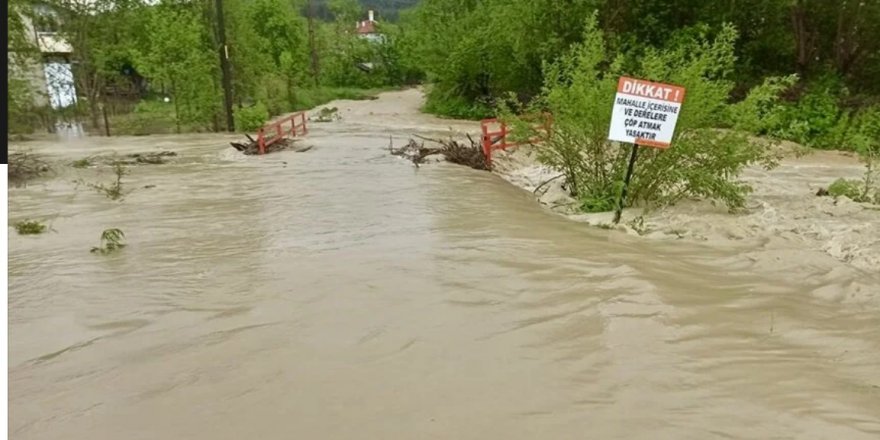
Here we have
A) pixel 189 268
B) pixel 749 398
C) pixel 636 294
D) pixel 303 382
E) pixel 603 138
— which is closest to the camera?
pixel 749 398

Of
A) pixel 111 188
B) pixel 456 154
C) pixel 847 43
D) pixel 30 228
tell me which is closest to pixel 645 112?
pixel 456 154

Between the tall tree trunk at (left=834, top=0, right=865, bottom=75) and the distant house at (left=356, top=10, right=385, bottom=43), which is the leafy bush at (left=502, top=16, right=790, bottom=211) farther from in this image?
the distant house at (left=356, top=10, right=385, bottom=43)

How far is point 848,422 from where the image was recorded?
3576mm

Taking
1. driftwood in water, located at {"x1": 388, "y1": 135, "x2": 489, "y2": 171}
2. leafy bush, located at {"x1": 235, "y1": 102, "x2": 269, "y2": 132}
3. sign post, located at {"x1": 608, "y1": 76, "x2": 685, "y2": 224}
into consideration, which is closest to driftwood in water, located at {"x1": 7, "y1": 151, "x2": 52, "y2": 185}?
driftwood in water, located at {"x1": 388, "y1": 135, "x2": 489, "y2": 171}

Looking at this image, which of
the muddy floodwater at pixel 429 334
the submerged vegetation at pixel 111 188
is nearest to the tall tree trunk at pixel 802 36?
the muddy floodwater at pixel 429 334

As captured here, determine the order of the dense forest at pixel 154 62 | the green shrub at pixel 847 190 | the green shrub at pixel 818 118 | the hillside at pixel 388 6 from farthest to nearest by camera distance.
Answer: the hillside at pixel 388 6, the dense forest at pixel 154 62, the green shrub at pixel 818 118, the green shrub at pixel 847 190

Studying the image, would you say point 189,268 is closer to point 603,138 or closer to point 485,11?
point 603,138

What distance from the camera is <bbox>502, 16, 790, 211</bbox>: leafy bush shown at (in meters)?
8.73

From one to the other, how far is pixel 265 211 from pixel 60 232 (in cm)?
265

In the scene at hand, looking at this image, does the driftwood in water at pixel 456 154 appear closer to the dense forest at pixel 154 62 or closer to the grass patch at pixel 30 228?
the grass patch at pixel 30 228

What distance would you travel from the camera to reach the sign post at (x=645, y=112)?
304 inches

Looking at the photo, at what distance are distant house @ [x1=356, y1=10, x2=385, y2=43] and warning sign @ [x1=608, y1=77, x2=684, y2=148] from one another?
5848 centimetres

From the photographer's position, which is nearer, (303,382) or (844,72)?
(303,382)

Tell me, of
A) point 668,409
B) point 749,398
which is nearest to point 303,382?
point 668,409
